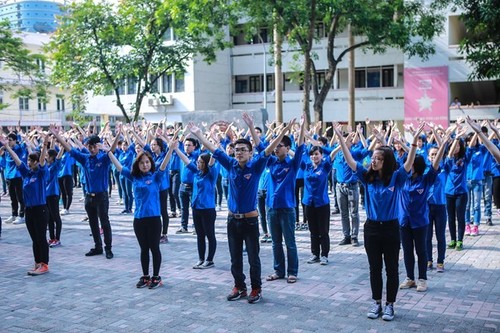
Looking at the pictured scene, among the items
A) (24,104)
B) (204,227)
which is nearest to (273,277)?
(204,227)

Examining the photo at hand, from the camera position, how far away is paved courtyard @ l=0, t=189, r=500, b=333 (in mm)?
6289

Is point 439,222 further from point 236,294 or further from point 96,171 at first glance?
point 96,171

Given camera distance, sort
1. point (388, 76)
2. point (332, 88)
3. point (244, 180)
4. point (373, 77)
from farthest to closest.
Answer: point (332, 88)
point (373, 77)
point (388, 76)
point (244, 180)

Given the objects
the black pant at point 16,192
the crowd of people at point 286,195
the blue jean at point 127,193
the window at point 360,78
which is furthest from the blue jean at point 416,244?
the window at point 360,78

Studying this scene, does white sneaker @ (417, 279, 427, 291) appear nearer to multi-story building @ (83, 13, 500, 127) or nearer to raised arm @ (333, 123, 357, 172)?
raised arm @ (333, 123, 357, 172)

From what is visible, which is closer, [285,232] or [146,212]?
[146,212]

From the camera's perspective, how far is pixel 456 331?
5922mm

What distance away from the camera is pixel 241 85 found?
127 ft

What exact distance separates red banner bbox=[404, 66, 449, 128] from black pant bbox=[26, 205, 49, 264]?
2336 centimetres

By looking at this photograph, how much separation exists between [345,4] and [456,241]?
475 inches

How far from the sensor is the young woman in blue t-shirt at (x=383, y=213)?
6184 millimetres

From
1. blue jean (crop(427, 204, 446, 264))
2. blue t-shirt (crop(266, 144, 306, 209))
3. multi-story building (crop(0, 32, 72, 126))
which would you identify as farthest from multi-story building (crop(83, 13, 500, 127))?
blue t-shirt (crop(266, 144, 306, 209))

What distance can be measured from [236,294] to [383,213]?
2.16 m

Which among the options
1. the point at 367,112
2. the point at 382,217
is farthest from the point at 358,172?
the point at 367,112
